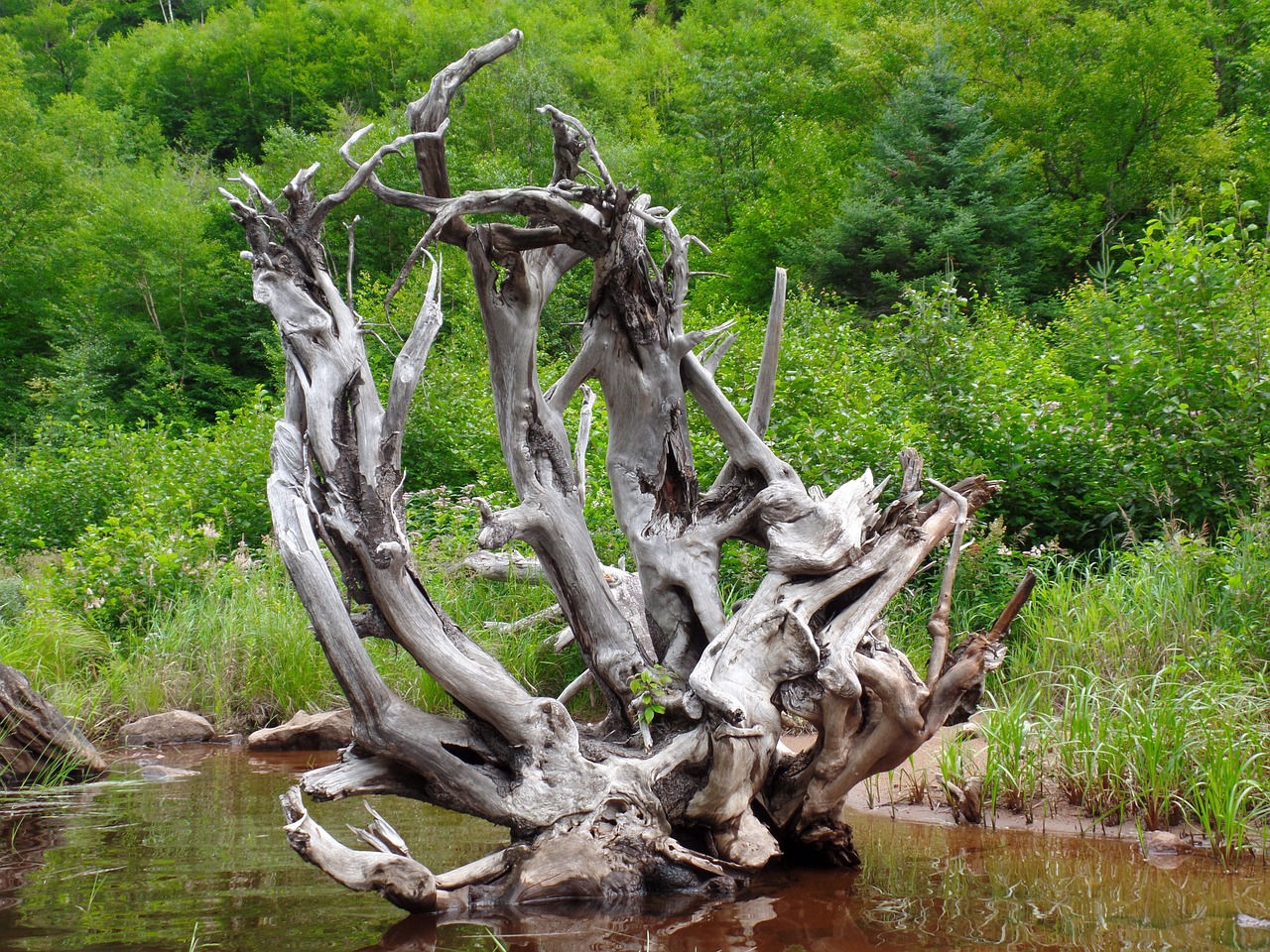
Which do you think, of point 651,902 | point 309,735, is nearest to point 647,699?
point 651,902

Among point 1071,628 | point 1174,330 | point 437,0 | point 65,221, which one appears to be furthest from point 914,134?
point 437,0

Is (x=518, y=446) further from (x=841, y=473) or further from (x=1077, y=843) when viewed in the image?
(x=841, y=473)

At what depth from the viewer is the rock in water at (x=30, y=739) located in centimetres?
529

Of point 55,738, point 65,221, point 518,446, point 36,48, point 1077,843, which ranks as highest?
point 36,48

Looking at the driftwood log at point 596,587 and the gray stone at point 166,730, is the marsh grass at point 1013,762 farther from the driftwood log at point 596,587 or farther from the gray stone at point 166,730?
the gray stone at point 166,730

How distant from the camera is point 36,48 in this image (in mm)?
42250

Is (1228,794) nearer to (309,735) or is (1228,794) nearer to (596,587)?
(596,587)

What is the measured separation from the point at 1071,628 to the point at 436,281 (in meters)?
4.24

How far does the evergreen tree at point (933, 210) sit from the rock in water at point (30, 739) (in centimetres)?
1586

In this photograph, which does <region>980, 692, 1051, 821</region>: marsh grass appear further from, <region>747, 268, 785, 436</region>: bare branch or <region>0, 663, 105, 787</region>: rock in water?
<region>0, 663, 105, 787</region>: rock in water

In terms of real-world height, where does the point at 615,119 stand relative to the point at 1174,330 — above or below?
above

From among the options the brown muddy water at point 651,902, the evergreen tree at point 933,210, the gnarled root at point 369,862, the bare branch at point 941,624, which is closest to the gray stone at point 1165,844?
the brown muddy water at point 651,902

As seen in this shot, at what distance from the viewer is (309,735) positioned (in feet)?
21.7

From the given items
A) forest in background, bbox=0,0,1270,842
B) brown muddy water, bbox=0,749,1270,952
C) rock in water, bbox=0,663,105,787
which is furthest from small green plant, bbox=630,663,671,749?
rock in water, bbox=0,663,105,787
